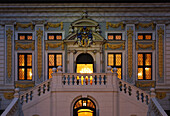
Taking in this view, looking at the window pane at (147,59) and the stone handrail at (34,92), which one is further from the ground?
the window pane at (147,59)

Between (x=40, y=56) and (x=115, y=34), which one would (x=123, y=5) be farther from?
(x=40, y=56)

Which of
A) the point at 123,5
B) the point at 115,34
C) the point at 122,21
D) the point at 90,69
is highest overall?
the point at 123,5

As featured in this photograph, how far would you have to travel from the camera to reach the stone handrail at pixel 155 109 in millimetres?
8375

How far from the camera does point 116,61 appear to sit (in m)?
12.9

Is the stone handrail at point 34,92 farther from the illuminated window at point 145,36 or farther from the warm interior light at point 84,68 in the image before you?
the illuminated window at point 145,36

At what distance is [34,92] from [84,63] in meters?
4.10

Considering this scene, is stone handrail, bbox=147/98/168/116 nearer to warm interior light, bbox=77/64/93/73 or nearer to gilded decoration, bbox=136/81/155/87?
gilded decoration, bbox=136/81/155/87

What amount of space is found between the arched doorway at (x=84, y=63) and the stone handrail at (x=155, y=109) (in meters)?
4.62

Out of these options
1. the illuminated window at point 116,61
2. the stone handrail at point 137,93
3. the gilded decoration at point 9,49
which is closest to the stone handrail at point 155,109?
the stone handrail at point 137,93

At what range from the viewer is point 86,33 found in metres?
12.6

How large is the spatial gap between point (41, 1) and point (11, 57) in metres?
3.93

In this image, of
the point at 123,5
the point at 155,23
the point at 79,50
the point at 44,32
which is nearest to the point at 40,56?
the point at 44,32

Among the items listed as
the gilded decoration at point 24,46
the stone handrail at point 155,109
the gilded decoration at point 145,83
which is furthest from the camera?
the gilded decoration at point 24,46

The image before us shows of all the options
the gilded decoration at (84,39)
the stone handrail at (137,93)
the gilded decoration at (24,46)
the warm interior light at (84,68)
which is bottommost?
the stone handrail at (137,93)
